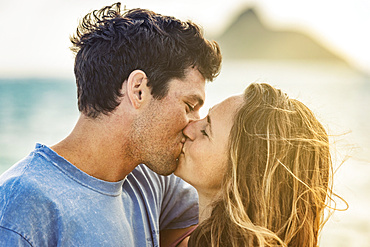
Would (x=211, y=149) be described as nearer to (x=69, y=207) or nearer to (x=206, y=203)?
(x=206, y=203)

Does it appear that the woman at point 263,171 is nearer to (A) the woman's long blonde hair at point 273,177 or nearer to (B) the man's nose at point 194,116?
(A) the woman's long blonde hair at point 273,177

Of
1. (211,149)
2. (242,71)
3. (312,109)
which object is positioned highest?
(242,71)

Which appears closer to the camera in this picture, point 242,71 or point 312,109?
point 312,109

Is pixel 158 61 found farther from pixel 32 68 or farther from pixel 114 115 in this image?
pixel 32 68

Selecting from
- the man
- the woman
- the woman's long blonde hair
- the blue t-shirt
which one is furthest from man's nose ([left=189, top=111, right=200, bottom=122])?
the blue t-shirt

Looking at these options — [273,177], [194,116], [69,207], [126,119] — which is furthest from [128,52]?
[273,177]

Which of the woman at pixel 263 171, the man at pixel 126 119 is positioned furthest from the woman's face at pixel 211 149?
the man at pixel 126 119

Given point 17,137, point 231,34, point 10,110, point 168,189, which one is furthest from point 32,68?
point 168,189

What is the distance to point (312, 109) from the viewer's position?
213cm

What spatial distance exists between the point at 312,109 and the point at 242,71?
73.2ft

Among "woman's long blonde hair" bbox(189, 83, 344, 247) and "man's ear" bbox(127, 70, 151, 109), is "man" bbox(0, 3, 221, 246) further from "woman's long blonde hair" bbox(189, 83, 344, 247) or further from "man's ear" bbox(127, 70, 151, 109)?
"woman's long blonde hair" bbox(189, 83, 344, 247)

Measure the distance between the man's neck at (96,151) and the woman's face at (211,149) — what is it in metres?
0.30

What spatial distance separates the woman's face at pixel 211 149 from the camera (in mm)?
2021

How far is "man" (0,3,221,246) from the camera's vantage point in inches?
75.5
